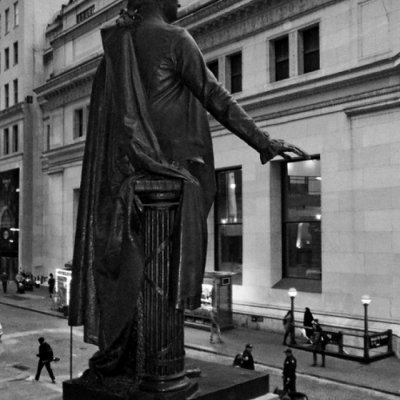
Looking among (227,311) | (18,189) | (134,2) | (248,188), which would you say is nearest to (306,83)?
(248,188)

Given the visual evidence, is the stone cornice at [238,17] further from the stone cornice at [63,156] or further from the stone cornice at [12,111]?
the stone cornice at [12,111]

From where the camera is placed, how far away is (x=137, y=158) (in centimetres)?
451

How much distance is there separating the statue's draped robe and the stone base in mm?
196

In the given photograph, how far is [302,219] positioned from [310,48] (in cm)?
713

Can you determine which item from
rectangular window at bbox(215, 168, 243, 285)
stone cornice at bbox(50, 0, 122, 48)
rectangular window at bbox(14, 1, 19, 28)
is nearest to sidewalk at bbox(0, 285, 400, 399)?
rectangular window at bbox(215, 168, 243, 285)

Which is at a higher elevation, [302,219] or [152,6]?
[152,6]

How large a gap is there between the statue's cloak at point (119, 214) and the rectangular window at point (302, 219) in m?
19.9

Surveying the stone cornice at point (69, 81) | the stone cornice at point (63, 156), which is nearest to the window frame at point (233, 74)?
the stone cornice at point (69, 81)

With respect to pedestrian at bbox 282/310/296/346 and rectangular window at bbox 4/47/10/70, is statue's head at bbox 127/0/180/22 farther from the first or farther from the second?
rectangular window at bbox 4/47/10/70

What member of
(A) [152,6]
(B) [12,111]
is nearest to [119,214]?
(A) [152,6]

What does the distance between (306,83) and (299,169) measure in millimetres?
3719

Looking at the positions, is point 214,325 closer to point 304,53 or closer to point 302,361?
point 302,361

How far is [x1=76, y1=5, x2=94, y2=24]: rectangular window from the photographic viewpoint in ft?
134

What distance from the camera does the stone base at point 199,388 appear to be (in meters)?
4.21
